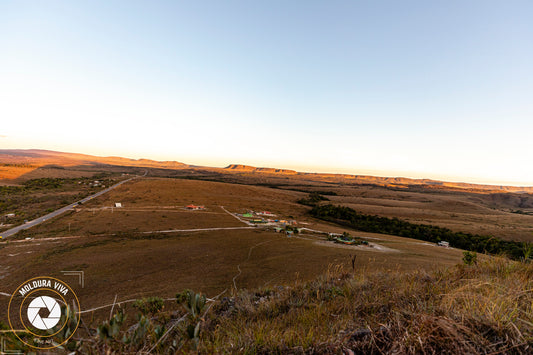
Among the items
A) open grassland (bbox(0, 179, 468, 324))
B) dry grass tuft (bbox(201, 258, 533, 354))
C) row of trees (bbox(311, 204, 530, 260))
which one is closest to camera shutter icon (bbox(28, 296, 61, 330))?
dry grass tuft (bbox(201, 258, 533, 354))

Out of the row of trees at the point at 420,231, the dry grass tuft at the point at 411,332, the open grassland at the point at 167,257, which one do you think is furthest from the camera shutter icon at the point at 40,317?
the row of trees at the point at 420,231

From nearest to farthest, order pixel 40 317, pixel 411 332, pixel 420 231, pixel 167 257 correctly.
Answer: pixel 411 332, pixel 40 317, pixel 167 257, pixel 420 231

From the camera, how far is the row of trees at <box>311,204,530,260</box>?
2972 cm

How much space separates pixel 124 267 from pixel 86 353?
16.5 m

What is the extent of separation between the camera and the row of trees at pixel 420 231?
2972 cm

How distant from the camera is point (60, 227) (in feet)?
87.4

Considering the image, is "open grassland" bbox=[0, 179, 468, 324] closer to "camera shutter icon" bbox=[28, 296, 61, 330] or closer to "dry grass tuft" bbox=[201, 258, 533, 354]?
"dry grass tuft" bbox=[201, 258, 533, 354]

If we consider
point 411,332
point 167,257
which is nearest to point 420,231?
point 167,257

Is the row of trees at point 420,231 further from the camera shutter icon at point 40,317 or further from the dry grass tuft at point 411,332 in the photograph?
the camera shutter icon at point 40,317

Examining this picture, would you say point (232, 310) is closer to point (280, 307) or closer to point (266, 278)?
point (280, 307)

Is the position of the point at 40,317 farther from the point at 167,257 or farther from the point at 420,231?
the point at 420,231

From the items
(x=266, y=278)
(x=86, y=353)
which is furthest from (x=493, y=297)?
(x=266, y=278)

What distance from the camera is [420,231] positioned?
37938mm

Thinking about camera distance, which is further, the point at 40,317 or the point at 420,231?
the point at 420,231
